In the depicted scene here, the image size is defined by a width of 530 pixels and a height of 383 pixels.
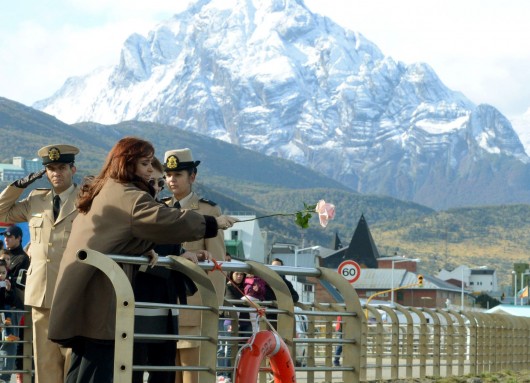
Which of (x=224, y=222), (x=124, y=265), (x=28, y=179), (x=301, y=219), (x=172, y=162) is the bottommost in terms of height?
(x=124, y=265)

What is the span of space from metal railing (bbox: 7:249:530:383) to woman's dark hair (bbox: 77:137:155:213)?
44 centimetres

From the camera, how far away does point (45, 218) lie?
373 inches

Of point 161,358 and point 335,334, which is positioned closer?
point 161,358

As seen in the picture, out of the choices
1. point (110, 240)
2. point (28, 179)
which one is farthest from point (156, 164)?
point (28, 179)

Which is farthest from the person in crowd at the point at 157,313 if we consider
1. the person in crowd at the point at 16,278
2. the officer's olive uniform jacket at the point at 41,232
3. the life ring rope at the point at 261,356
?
the person in crowd at the point at 16,278

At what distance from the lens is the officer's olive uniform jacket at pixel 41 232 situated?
9.20m

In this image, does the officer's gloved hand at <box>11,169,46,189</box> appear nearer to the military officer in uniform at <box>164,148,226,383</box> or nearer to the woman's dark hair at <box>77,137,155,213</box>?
the military officer in uniform at <box>164,148,226,383</box>

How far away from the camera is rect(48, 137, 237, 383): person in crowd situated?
22.8ft

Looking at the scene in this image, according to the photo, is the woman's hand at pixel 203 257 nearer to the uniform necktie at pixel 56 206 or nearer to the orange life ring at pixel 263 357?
the orange life ring at pixel 263 357

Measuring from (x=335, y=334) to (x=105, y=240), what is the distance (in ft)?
31.7

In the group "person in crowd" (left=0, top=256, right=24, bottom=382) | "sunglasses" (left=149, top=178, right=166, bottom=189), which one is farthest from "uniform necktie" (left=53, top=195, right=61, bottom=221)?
"person in crowd" (left=0, top=256, right=24, bottom=382)

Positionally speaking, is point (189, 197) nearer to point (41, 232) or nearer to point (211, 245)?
point (211, 245)

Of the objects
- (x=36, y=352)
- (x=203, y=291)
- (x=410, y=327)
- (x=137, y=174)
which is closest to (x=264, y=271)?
(x=203, y=291)

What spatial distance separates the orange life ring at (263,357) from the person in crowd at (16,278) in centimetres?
370
